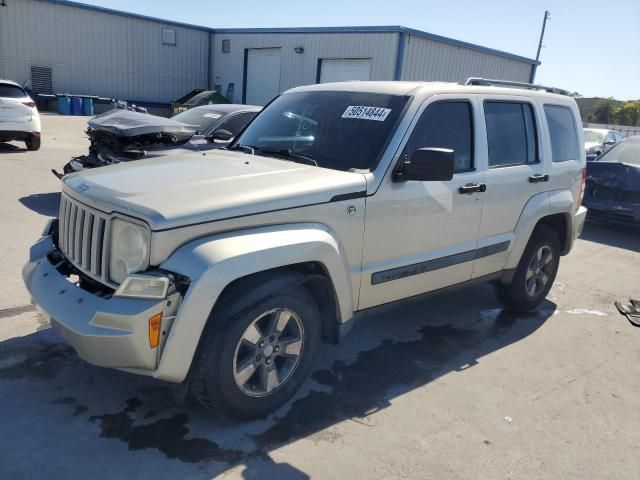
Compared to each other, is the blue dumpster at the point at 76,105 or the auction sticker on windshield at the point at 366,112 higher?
the auction sticker on windshield at the point at 366,112

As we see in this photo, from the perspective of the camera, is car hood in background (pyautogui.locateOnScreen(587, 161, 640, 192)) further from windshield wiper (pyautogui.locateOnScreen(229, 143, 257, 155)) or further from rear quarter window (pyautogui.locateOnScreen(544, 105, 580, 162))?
windshield wiper (pyautogui.locateOnScreen(229, 143, 257, 155))

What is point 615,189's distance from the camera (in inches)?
348

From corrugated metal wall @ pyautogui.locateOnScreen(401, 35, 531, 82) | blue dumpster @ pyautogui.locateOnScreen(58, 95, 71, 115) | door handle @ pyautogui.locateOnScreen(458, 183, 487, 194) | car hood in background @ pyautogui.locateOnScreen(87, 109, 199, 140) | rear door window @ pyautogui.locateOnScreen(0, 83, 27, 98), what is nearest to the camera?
door handle @ pyautogui.locateOnScreen(458, 183, 487, 194)

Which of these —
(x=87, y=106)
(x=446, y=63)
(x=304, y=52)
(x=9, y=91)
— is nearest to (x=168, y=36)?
(x=87, y=106)

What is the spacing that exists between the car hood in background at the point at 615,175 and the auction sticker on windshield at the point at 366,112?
21.8 ft

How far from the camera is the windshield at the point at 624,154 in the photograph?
927 cm

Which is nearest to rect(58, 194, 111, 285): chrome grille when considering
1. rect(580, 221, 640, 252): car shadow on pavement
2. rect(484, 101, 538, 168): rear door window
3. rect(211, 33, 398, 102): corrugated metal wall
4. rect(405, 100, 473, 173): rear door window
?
rect(405, 100, 473, 173): rear door window

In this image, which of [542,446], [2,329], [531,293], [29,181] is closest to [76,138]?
[29,181]

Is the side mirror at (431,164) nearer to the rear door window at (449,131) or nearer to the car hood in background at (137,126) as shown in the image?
the rear door window at (449,131)

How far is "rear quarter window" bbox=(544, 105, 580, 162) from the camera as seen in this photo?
5.01 meters

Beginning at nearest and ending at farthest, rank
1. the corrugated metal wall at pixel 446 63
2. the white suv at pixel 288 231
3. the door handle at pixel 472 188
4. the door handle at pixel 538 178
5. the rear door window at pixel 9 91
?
the white suv at pixel 288 231, the door handle at pixel 472 188, the door handle at pixel 538 178, the rear door window at pixel 9 91, the corrugated metal wall at pixel 446 63

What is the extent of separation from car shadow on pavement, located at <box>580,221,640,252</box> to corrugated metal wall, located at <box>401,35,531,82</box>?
41.7ft

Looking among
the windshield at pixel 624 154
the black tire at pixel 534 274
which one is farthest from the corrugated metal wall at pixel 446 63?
the black tire at pixel 534 274

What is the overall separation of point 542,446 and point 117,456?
2369 millimetres
